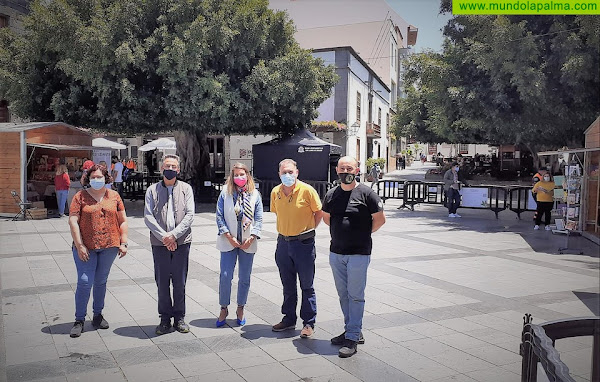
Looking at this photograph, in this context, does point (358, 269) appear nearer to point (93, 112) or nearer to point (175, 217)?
point (175, 217)

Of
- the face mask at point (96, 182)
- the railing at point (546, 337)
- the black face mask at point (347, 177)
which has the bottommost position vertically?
the railing at point (546, 337)

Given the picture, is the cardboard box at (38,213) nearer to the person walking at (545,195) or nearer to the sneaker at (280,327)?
the sneaker at (280,327)

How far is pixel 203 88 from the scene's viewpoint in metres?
15.7

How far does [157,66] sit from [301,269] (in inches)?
505

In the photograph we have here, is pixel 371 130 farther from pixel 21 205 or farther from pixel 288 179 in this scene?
pixel 288 179

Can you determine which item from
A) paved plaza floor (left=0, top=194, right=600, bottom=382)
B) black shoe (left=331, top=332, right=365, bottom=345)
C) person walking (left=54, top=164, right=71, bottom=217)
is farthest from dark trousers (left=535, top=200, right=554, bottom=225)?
person walking (left=54, top=164, right=71, bottom=217)

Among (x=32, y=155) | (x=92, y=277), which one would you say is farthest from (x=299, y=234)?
(x=32, y=155)

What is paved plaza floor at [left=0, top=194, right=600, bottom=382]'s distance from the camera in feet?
14.1

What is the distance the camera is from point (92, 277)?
5148 mm

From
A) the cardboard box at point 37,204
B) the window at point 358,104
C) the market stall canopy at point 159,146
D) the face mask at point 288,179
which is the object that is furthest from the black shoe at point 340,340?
the window at point 358,104

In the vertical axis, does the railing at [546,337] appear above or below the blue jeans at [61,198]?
above

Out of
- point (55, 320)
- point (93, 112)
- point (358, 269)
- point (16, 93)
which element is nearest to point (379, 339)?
point (358, 269)

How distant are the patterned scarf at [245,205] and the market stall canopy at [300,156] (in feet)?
43.9

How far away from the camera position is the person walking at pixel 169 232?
5078mm
